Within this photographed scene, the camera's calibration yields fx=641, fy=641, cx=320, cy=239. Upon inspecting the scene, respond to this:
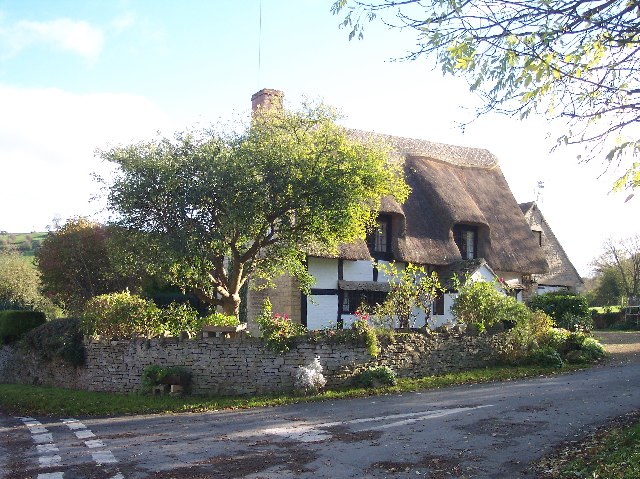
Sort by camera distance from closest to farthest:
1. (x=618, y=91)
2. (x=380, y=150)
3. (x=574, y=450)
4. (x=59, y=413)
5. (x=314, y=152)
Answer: (x=618, y=91), (x=574, y=450), (x=59, y=413), (x=314, y=152), (x=380, y=150)

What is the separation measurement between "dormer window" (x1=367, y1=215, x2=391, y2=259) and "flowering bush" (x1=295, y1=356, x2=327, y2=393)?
32.1ft

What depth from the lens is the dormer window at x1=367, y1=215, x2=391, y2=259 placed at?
938 inches

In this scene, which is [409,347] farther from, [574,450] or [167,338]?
[574,450]

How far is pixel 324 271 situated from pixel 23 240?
5554 centimetres

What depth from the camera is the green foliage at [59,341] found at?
55.1 feet

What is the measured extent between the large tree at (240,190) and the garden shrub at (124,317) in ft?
3.62

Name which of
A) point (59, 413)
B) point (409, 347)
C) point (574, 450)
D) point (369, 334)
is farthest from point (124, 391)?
point (574, 450)

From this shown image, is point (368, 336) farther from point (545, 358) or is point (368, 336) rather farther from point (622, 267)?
point (622, 267)

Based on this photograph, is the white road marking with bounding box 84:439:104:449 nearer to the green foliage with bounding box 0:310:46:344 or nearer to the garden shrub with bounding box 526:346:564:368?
the garden shrub with bounding box 526:346:564:368

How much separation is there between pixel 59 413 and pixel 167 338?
2.81 m

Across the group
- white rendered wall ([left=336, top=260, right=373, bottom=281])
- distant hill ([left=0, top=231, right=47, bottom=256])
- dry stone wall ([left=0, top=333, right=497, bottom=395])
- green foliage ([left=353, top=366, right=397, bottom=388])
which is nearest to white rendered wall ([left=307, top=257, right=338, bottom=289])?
white rendered wall ([left=336, top=260, right=373, bottom=281])

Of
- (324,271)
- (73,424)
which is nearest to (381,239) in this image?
(324,271)

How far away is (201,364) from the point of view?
48.6ft

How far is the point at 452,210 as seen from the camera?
25625mm
